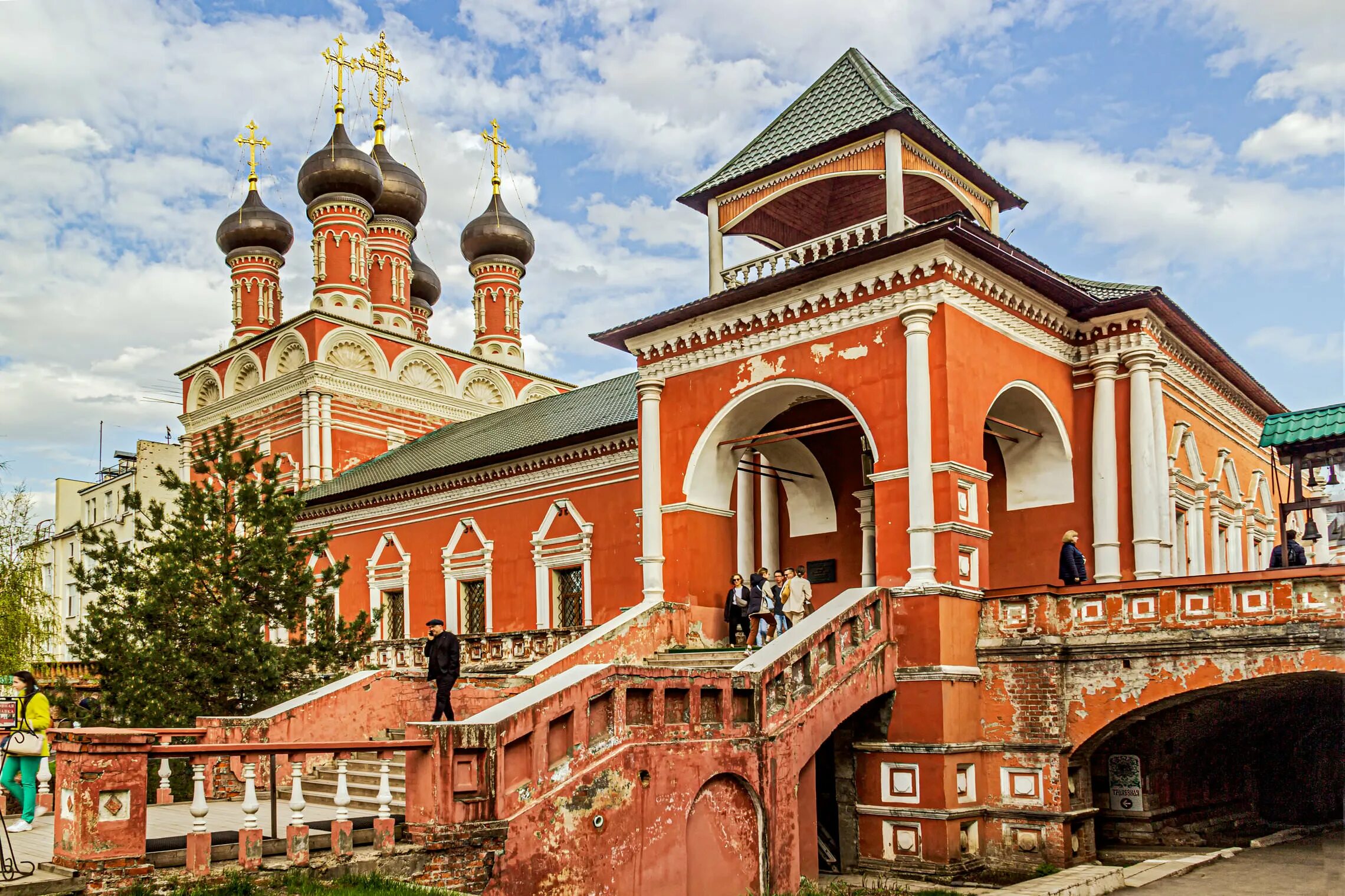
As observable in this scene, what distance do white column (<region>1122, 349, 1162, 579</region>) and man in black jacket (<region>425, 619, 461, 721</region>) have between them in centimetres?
881

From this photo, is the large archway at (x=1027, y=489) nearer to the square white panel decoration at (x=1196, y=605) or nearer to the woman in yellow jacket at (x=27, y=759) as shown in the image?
the square white panel decoration at (x=1196, y=605)

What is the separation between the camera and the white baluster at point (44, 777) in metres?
11.3

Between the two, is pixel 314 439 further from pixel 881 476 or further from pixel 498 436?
pixel 881 476

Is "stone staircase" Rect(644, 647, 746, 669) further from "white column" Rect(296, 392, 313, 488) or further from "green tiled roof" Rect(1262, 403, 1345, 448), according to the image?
"white column" Rect(296, 392, 313, 488)

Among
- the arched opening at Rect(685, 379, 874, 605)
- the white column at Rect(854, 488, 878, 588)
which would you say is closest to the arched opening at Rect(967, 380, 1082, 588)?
the white column at Rect(854, 488, 878, 588)

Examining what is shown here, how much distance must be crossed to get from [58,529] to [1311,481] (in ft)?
162

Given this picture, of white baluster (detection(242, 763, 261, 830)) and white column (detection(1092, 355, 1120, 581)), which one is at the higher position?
white column (detection(1092, 355, 1120, 581))

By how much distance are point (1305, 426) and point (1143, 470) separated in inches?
97.7

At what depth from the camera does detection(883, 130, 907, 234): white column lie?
1553 centimetres

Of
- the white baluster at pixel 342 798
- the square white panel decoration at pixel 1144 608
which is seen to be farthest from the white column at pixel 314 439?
the square white panel decoration at pixel 1144 608

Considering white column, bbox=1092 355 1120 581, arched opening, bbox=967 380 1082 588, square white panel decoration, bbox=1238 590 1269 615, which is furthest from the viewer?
arched opening, bbox=967 380 1082 588

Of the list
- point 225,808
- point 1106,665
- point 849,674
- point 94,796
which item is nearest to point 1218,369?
point 1106,665

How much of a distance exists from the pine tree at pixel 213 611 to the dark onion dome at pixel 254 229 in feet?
71.3

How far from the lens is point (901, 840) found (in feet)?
44.4
